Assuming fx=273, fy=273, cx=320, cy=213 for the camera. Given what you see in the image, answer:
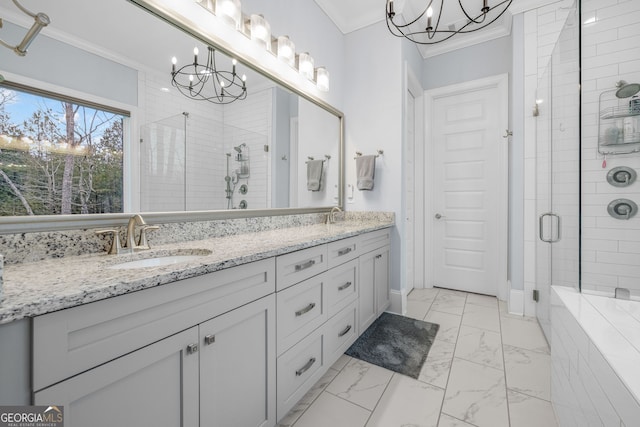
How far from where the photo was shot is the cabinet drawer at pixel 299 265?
1.23 m

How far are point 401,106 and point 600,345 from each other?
87.2 inches

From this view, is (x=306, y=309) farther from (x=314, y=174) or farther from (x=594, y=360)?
(x=314, y=174)

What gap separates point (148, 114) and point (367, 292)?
1.79m

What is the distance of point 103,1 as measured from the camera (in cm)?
111

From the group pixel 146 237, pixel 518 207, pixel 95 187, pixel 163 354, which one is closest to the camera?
pixel 163 354

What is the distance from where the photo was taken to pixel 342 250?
175cm

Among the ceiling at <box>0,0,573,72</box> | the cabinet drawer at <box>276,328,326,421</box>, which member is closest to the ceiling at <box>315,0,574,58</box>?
the ceiling at <box>0,0,573,72</box>

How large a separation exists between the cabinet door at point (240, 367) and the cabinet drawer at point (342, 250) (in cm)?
54

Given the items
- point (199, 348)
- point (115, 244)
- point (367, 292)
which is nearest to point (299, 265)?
point (199, 348)

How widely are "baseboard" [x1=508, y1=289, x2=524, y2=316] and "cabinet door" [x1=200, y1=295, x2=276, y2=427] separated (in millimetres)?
2376

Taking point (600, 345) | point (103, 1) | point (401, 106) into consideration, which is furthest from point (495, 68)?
point (103, 1)

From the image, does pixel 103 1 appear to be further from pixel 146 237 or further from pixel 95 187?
pixel 146 237

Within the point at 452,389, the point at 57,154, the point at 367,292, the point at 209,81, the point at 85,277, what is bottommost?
the point at 452,389

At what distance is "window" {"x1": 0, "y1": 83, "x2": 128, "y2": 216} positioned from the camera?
90 centimetres
